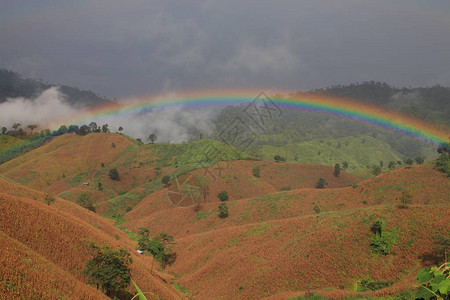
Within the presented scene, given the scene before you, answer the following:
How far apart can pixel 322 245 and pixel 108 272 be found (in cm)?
2132

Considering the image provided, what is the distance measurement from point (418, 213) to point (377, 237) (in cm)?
547

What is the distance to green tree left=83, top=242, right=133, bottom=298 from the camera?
19172 mm

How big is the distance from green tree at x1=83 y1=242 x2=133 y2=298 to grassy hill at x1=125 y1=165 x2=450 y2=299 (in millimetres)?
14198

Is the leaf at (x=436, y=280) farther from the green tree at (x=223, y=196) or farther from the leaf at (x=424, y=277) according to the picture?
the green tree at (x=223, y=196)

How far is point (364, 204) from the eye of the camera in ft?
166

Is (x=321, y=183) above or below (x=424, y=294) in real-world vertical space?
below

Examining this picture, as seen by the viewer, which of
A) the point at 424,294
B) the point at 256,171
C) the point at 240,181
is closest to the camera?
the point at 424,294

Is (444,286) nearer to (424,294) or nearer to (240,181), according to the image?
(424,294)

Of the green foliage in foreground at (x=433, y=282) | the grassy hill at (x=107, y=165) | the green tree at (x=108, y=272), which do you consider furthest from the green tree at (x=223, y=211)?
the green foliage in foreground at (x=433, y=282)

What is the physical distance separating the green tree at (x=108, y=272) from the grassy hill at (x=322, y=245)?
14.2 meters

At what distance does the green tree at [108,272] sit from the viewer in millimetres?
19172

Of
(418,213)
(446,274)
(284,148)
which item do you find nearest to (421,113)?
(284,148)

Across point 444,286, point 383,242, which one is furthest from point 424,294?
point 383,242

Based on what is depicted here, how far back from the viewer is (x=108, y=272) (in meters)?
19.4
